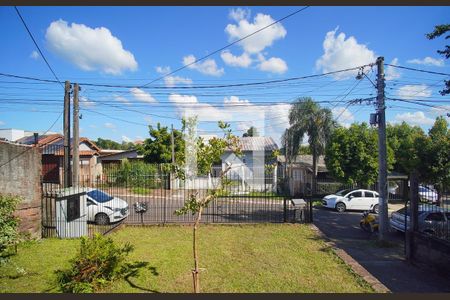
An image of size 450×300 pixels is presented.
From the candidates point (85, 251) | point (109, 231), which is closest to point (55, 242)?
point (109, 231)

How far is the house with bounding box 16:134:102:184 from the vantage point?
23.3 m

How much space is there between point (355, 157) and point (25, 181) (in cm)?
1755

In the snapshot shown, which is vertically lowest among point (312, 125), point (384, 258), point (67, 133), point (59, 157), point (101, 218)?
point (384, 258)

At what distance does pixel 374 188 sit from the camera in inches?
807

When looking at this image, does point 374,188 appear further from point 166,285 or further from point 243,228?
point 166,285

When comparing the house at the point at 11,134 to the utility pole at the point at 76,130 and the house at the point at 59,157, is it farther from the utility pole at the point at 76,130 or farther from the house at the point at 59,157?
the utility pole at the point at 76,130

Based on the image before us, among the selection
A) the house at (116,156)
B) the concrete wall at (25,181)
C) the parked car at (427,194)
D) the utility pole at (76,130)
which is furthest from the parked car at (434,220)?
the house at (116,156)

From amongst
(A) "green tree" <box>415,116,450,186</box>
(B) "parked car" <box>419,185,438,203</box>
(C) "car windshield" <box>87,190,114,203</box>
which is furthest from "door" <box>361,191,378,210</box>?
(C) "car windshield" <box>87,190,114,203</box>

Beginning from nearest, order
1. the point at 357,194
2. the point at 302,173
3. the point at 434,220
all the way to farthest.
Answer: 1. the point at 434,220
2. the point at 357,194
3. the point at 302,173

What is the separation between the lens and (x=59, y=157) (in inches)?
942

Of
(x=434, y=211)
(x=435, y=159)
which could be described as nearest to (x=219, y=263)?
(x=434, y=211)

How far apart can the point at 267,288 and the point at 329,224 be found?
8.59 meters

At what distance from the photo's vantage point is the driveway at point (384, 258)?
661cm

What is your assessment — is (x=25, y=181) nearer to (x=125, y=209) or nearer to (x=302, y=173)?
(x=125, y=209)
